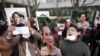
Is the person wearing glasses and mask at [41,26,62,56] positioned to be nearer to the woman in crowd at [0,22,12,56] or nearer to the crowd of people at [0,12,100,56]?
the crowd of people at [0,12,100,56]

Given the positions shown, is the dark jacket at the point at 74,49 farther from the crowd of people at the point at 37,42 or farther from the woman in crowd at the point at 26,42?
the woman in crowd at the point at 26,42

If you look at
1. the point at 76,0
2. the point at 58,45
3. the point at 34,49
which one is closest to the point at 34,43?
the point at 34,49

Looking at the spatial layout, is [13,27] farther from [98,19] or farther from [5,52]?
[98,19]

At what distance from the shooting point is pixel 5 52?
16.6 ft

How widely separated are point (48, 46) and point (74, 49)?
567 mm

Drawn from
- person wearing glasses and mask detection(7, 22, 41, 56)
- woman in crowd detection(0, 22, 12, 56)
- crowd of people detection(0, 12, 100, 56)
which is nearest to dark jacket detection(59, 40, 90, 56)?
crowd of people detection(0, 12, 100, 56)

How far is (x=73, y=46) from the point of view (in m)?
5.44

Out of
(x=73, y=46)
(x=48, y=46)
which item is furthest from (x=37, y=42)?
(x=73, y=46)

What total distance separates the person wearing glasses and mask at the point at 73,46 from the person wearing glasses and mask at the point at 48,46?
33 cm

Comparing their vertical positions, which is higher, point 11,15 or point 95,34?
point 11,15

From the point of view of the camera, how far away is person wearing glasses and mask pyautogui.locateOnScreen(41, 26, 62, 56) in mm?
5016

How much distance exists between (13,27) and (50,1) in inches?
1076

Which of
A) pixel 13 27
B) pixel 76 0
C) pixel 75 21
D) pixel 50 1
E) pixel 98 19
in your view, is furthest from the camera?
pixel 50 1

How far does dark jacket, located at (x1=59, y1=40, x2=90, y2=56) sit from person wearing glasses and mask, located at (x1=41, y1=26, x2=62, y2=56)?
0.32 meters
